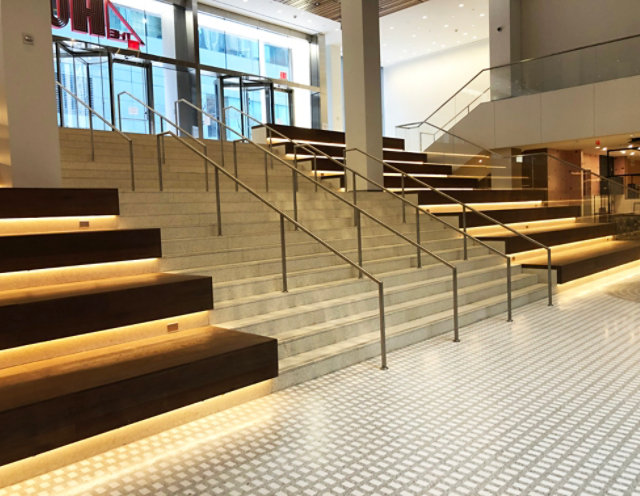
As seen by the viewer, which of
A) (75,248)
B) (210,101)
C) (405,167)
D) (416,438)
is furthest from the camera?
(210,101)

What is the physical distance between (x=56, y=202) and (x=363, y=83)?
6.53 m

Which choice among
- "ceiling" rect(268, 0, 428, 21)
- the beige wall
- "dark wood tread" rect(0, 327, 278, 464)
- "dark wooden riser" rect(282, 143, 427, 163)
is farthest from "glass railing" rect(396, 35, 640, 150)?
"dark wood tread" rect(0, 327, 278, 464)

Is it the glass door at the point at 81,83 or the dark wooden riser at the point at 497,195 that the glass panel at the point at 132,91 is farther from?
the dark wooden riser at the point at 497,195

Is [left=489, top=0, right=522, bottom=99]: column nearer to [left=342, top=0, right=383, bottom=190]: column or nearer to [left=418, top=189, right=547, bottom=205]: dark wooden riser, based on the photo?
[left=418, top=189, right=547, bottom=205]: dark wooden riser

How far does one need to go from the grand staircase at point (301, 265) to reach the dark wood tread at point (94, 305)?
1.45 ft

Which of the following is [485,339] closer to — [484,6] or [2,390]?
[2,390]

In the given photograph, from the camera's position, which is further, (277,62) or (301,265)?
(277,62)

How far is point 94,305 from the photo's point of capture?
3.51m

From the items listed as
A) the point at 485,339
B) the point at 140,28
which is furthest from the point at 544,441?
the point at 140,28

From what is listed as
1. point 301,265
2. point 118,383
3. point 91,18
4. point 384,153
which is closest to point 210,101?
point 91,18

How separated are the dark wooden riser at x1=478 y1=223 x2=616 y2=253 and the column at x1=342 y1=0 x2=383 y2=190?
2.49 metres

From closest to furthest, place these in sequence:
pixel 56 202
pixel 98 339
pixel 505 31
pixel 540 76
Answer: pixel 98 339
pixel 56 202
pixel 540 76
pixel 505 31

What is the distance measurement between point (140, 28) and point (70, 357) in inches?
533

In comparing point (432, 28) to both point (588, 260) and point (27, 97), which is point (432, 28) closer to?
point (588, 260)
